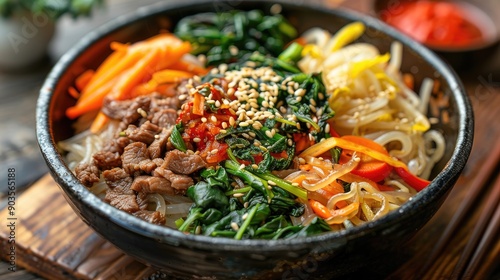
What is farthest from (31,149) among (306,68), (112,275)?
(306,68)

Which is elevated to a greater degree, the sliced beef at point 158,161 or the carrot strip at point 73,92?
the sliced beef at point 158,161

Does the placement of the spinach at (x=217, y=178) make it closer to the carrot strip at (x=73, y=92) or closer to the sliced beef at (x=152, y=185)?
the sliced beef at (x=152, y=185)

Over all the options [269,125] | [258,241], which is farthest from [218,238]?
[269,125]

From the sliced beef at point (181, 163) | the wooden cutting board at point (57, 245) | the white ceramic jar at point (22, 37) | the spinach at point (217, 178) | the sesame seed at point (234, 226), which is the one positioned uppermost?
the sliced beef at point (181, 163)

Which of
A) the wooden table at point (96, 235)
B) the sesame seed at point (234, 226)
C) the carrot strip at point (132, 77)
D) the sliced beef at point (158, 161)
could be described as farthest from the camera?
the carrot strip at point (132, 77)

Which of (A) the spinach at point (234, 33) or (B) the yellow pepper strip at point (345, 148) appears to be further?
(A) the spinach at point (234, 33)

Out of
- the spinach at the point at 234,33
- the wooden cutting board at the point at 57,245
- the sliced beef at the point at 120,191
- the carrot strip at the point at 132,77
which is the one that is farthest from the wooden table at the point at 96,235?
the spinach at the point at 234,33
